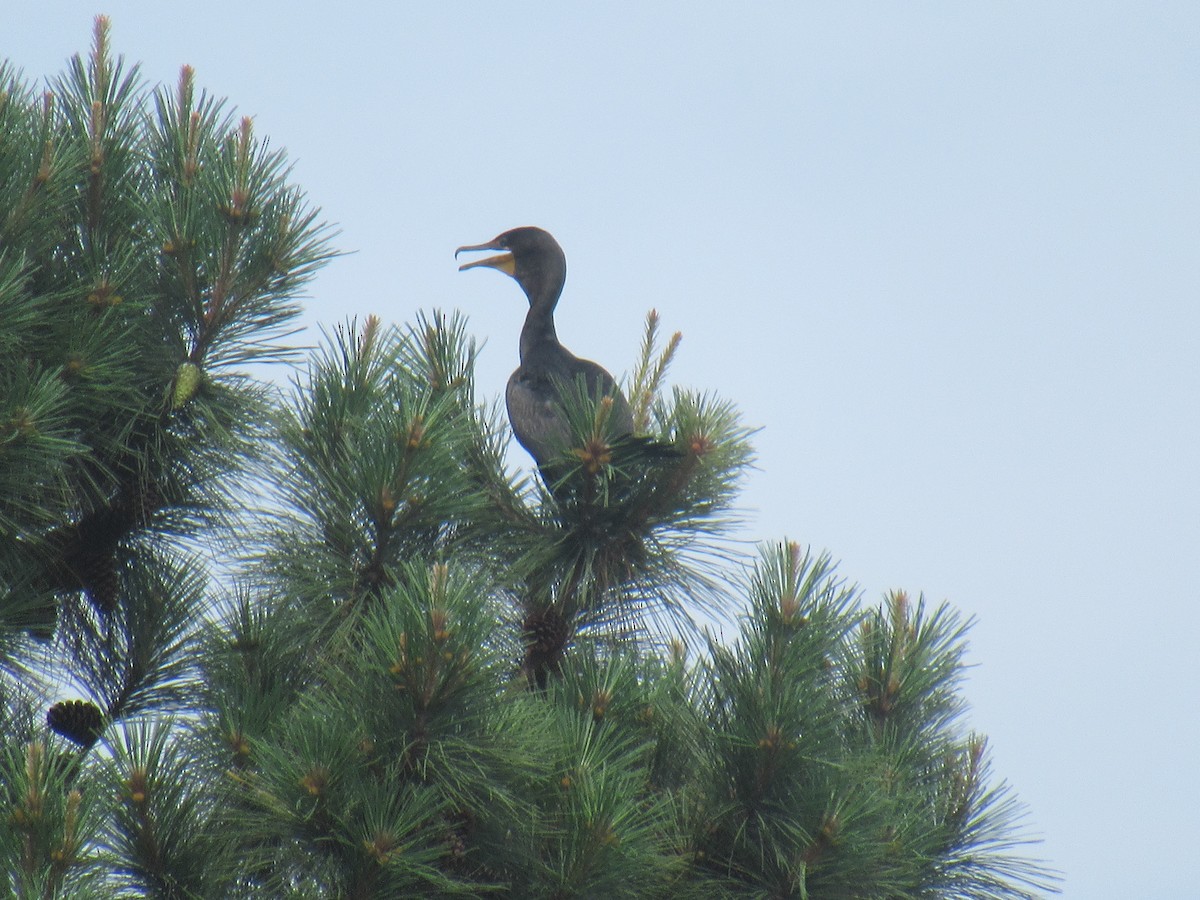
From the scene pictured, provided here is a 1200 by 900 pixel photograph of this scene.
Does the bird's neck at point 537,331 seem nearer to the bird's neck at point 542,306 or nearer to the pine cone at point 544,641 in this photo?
the bird's neck at point 542,306

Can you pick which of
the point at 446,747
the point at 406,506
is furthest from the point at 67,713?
the point at 446,747

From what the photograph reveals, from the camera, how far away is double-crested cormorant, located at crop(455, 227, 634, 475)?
3.95 meters

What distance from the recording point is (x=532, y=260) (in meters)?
5.52

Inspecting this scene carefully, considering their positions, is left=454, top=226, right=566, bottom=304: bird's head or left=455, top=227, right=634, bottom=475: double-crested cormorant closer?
left=455, top=227, right=634, bottom=475: double-crested cormorant

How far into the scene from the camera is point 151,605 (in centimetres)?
358

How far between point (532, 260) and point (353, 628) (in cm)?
283

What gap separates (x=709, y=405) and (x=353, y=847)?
1.30 meters

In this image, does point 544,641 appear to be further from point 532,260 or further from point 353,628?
point 532,260

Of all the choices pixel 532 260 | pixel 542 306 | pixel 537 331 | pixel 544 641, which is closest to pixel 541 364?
pixel 537 331

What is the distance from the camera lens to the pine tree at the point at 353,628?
254 centimetres

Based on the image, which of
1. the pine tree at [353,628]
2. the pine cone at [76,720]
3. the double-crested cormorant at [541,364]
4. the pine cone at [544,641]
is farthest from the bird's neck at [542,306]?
the pine cone at [76,720]

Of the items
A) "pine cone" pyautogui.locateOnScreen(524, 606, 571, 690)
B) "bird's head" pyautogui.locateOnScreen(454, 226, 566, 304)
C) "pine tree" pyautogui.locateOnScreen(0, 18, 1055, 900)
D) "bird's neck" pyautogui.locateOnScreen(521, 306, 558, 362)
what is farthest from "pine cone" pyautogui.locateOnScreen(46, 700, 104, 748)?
"bird's head" pyautogui.locateOnScreen(454, 226, 566, 304)

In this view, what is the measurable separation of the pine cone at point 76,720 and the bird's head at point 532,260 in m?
2.49

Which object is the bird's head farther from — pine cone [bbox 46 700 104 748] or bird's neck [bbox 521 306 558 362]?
pine cone [bbox 46 700 104 748]
